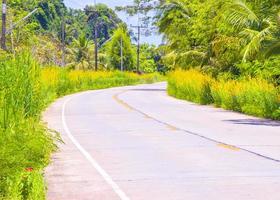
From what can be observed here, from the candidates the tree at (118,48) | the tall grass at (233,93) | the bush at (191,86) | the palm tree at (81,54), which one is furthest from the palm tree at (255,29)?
the tree at (118,48)

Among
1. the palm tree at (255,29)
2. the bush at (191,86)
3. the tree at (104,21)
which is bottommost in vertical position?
the bush at (191,86)

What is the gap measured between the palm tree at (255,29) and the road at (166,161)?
280cm

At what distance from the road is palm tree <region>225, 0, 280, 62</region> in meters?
2.80

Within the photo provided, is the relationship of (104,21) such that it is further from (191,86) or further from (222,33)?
(222,33)

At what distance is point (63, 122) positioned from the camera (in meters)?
26.1

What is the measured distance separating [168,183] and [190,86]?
1370 inches

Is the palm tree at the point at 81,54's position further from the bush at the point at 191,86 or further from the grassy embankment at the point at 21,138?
the grassy embankment at the point at 21,138

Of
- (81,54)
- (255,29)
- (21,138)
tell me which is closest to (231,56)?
(255,29)

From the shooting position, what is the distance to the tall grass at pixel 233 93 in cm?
2912

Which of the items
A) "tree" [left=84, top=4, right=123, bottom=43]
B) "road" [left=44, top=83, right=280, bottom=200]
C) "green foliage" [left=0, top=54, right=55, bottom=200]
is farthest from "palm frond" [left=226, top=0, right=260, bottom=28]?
"tree" [left=84, top=4, right=123, bottom=43]

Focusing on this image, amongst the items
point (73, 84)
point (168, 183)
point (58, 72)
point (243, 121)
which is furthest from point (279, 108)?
point (73, 84)

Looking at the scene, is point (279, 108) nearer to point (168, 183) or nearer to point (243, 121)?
point (243, 121)

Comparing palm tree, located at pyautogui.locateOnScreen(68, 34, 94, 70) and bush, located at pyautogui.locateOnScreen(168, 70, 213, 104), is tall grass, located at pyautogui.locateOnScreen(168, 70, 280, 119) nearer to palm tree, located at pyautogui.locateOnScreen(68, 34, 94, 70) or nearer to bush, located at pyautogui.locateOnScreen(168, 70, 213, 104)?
bush, located at pyautogui.locateOnScreen(168, 70, 213, 104)

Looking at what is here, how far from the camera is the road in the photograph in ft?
35.1
